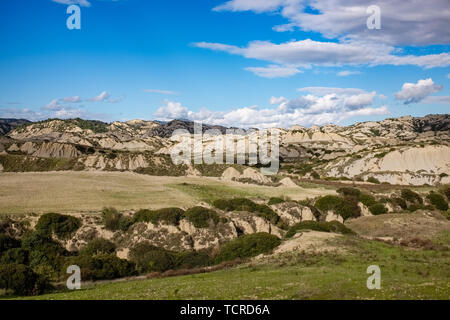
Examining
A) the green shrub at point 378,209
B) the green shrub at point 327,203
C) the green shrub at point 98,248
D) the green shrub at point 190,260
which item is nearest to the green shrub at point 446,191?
the green shrub at point 378,209

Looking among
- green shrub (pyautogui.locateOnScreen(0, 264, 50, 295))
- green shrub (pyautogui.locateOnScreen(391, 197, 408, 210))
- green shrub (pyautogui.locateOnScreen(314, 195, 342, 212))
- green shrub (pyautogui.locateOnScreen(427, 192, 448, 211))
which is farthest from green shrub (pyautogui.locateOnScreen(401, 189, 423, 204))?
green shrub (pyautogui.locateOnScreen(0, 264, 50, 295))

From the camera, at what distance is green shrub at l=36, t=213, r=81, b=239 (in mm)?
36281

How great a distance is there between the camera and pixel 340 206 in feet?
170

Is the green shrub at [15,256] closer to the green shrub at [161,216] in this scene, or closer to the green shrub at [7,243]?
the green shrub at [7,243]

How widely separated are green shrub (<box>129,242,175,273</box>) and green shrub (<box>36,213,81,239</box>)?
803cm

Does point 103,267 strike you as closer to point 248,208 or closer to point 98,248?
point 98,248

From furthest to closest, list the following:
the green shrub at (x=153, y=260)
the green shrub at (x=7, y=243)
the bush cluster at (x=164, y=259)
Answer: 1. the green shrub at (x=7, y=243)
2. the bush cluster at (x=164, y=259)
3. the green shrub at (x=153, y=260)

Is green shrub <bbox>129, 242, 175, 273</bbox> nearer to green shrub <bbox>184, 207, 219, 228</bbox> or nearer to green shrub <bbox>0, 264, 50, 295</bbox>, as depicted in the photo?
green shrub <bbox>184, 207, 219, 228</bbox>

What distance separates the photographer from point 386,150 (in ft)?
380

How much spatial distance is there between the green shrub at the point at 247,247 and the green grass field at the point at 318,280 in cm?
316

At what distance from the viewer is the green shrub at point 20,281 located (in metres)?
24.1

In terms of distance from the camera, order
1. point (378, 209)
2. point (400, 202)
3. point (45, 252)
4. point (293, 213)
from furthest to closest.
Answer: point (400, 202) → point (378, 209) → point (293, 213) → point (45, 252)

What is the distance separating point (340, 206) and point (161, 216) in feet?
82.1

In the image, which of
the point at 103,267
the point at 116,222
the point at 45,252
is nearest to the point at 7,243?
the point at 45,252
